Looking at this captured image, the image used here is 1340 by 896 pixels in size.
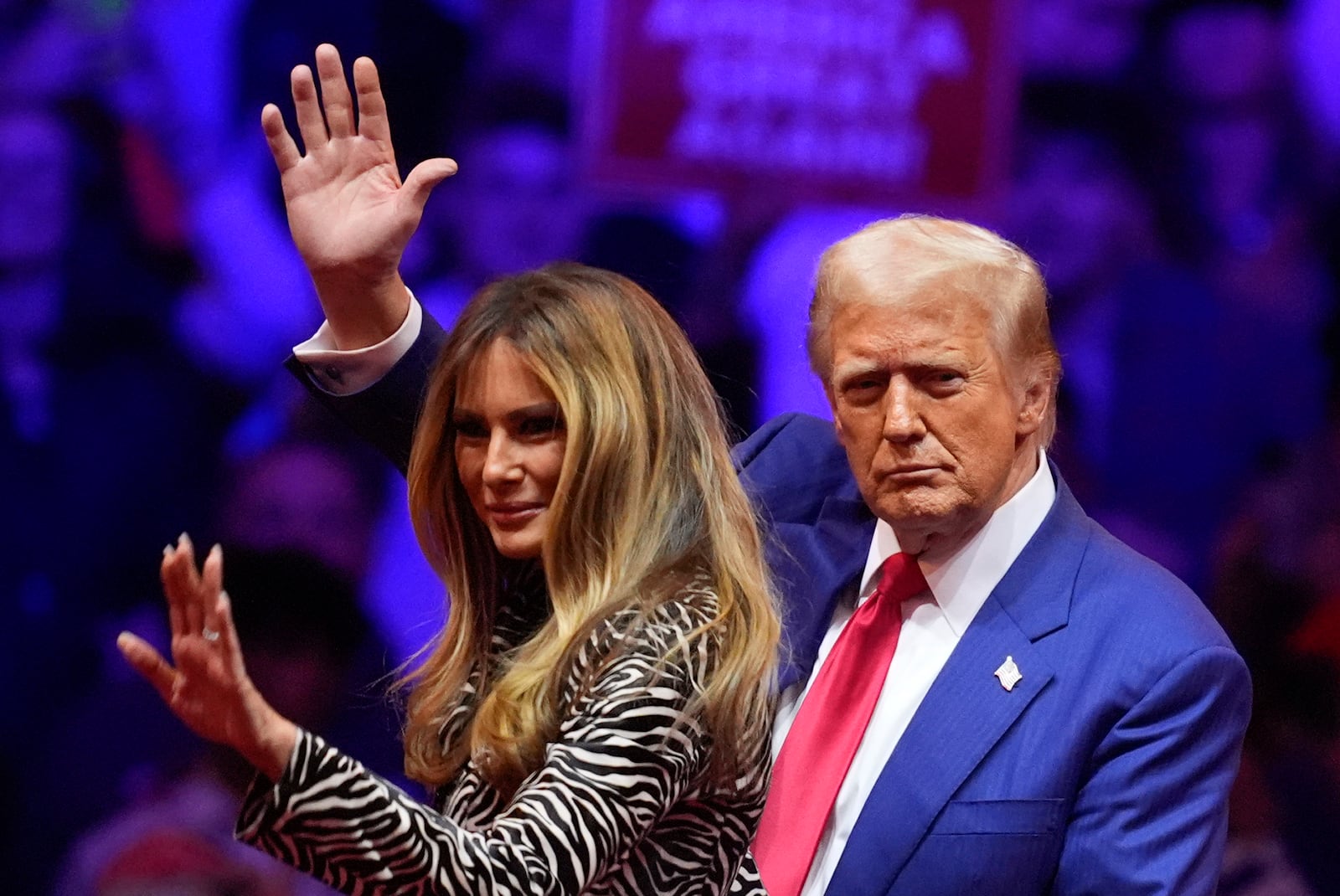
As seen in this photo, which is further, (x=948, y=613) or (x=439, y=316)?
(x=439, y=316)

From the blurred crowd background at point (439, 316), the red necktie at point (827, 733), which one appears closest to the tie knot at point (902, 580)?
the red necktie at point (827, 733)

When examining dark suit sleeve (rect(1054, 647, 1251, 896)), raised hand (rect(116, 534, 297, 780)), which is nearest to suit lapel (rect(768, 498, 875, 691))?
dark suit sleeve (rect(1054, 647, 1251, 896))

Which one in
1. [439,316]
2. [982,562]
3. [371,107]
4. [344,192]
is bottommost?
[439,316]

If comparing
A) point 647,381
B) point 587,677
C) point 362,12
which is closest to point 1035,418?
point 647,381

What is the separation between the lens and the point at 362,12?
13.1 feet

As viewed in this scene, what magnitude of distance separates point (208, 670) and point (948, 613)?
45.7 inches

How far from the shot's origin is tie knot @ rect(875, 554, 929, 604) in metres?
2.29

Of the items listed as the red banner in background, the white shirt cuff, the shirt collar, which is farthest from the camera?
the red banner in background

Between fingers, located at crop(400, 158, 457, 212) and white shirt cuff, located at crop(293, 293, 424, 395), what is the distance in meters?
0.26

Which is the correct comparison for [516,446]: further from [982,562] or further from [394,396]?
[982,562]

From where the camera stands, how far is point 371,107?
2.21 meters

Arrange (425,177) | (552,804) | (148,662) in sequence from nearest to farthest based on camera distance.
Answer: (148,662) < (552,804) < (425,177)

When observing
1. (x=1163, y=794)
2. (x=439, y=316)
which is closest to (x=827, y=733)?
(x=1163, y=794)

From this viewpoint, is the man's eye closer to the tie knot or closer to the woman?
the tie knot
